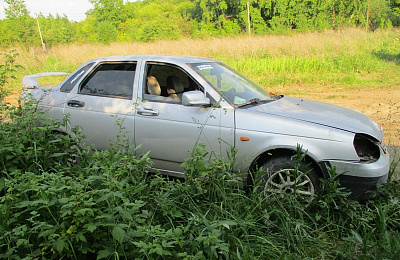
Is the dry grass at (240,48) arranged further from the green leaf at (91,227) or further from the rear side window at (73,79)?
the green leaf at (91,227)

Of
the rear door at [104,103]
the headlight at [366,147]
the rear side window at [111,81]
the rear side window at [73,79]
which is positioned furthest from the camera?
the rear side window at [73,79]

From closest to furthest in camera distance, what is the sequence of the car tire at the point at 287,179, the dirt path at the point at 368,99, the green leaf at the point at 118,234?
the green leaf at the point at 118,234 < the car tire at the point at 287,179 < the dirt path at the point at 368,99

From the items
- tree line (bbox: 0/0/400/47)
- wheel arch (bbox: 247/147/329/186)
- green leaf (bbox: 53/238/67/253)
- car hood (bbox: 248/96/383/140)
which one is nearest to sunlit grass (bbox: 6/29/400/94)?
car hood (bbox: 248/96/383/140)

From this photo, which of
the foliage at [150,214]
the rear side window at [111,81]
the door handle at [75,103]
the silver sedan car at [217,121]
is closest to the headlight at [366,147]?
the silver sedan car at [217,121]

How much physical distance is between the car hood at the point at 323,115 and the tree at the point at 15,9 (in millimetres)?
29047

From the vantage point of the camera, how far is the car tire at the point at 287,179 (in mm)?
3523

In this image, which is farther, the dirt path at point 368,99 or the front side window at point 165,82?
the dirt path at point 368,99

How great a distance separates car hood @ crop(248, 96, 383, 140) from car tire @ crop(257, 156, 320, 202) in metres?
0.51

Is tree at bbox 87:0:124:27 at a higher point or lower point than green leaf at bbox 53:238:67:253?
higher

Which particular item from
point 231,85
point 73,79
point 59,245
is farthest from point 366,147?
point 73,79

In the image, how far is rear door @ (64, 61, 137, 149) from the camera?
14.9ft

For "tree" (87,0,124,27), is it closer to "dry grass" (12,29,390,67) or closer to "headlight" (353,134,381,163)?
"dry grass" (12,29,390,67)

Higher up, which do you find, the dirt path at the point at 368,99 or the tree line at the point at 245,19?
the tree line at the point at 245,19

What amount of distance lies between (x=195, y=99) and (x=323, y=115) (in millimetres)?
1436
